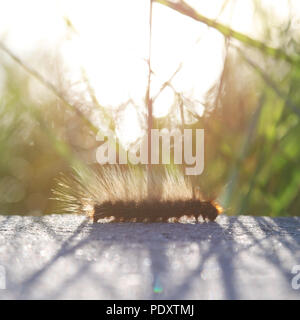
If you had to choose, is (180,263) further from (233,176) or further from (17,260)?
(233,176)

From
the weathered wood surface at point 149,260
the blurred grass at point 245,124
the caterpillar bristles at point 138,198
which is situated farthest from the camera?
the blurred grass at point 245,124

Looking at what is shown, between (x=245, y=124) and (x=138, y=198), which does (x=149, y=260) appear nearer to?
(x=138, y=198)

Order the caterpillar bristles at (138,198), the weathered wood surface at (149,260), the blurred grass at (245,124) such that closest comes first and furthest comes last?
the weathered wood surface at (149,260), the caterpillar bristles at (138,198), the blurred grass at (245,124)

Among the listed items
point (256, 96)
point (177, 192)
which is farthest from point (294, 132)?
point (177, 192)

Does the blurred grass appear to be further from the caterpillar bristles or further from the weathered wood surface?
the weathered wood surface

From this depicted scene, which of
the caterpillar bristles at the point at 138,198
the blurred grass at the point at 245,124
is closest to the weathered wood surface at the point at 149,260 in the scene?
the caterpillar bristles at the point at 138,198

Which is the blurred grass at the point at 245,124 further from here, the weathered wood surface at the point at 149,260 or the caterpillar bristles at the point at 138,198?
the weathered wood surface at the point at 149,260

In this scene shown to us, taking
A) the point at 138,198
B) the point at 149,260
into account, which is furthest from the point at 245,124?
the point at 149,260
